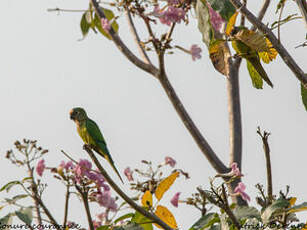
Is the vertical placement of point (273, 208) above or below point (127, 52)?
below

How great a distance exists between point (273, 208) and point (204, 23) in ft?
1.75

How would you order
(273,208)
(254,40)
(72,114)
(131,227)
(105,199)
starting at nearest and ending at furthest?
(254,40) → (273,208) → (131,227) → (105,199) → (72,114)

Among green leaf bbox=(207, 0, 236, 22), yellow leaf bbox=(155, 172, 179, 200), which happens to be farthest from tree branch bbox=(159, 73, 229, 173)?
green leaf bbox=(207, 0, 236, 22)

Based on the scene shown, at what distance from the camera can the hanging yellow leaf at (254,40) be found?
50.1 inches

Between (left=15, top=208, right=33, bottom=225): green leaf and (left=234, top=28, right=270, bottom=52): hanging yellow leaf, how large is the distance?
0.81m

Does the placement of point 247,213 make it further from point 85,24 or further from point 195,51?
point 85,24

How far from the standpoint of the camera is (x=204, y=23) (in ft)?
4.38

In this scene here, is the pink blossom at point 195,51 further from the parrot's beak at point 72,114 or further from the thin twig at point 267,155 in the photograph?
the thin twig at point 267,155

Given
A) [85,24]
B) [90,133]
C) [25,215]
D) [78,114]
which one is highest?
[85,24]

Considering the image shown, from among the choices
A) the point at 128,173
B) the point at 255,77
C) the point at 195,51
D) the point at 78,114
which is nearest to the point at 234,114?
the point at 195,51

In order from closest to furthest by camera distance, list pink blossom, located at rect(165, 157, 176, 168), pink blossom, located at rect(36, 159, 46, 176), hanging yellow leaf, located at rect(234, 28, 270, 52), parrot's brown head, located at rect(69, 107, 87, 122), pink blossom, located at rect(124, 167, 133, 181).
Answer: hanging yellow leaf, located at rect(234, 28, 270, 52)
pink blossom, located at rect(36, 159, 46, 176)
pink blossom, located at rect(124, 167, 133, 181)
pink blossom, located at rect(165, 157, 176, 168)
parrot's brown head, located at rect(69, 107, 87, 122)

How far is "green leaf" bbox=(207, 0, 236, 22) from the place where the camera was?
54.0 inches

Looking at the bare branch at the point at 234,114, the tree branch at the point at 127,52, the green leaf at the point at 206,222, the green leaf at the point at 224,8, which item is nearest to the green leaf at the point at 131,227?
the green leaf at the point at 206,222

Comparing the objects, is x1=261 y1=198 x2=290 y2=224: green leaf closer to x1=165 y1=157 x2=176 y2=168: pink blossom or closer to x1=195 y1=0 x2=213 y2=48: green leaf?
x1=195 y1=0 x2=213 y2=48: green leaf
